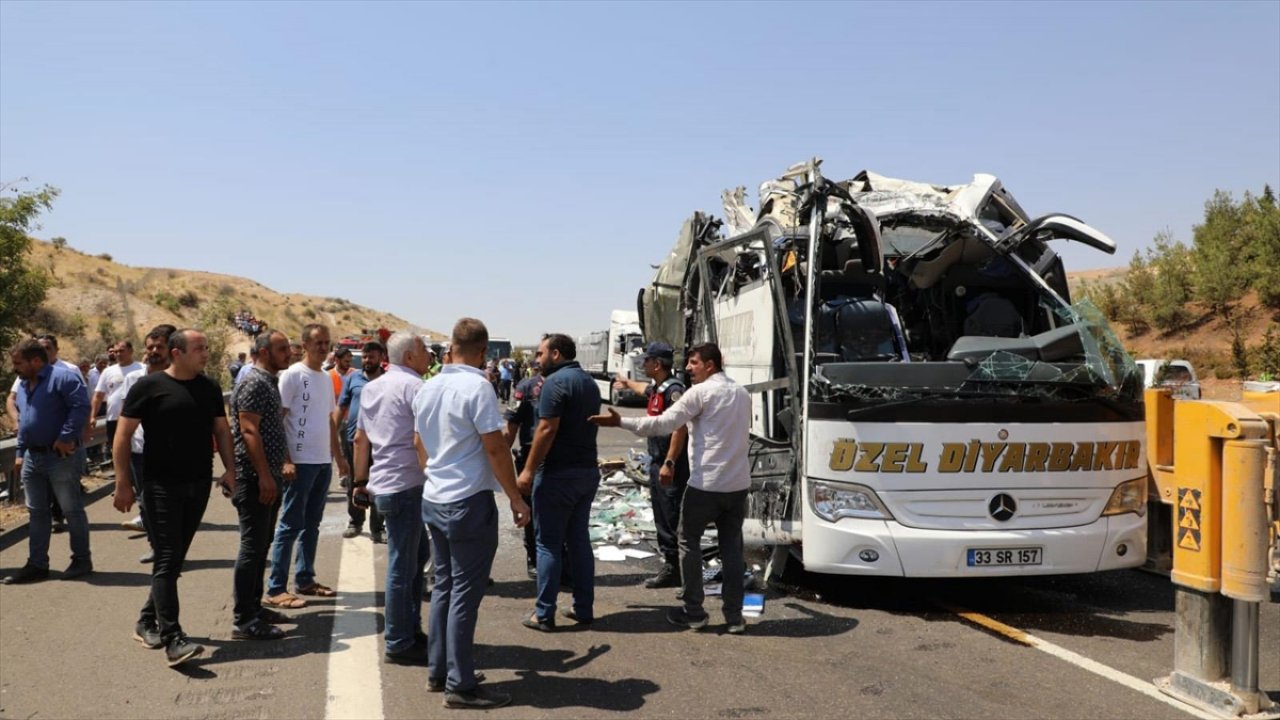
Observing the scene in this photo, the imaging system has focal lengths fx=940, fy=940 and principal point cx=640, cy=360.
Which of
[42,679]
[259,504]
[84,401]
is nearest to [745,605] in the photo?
[259,504]

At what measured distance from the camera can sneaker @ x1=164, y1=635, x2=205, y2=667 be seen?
5.29 m

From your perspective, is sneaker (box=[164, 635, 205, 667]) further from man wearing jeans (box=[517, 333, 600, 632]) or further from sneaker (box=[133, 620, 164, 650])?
man wearing jeans (box=[517, 333, 600, 632])

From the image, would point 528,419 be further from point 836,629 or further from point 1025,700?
point 1025,700

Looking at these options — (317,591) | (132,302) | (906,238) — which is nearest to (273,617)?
(317,591)

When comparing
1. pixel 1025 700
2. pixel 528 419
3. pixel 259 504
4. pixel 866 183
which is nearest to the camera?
pixel 1025 700

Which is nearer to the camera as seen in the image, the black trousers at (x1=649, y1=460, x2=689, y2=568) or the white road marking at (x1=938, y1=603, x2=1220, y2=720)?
the white road marking at (x1=938, y1=603, x2=1220, y2=720)

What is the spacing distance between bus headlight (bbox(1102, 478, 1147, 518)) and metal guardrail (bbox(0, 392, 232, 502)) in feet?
23.7

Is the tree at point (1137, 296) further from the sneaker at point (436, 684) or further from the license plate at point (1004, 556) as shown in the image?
the sneaker at point (436, 684)

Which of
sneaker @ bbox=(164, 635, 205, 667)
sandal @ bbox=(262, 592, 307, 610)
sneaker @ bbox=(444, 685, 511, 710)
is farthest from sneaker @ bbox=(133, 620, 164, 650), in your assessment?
sneaker @ bbox=(444, 685, 511, 710)

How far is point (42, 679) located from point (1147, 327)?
3515 cm

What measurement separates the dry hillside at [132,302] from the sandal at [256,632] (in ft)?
124

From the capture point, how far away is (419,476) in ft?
18.1

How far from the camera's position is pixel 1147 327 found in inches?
1303

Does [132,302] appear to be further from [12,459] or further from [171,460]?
[171,460]
